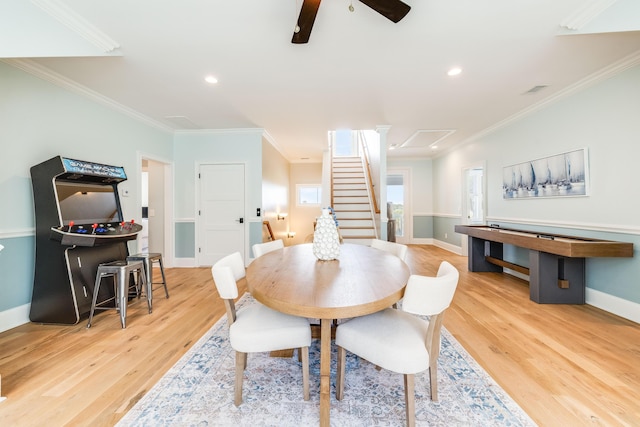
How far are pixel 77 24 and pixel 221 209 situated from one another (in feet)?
9.94

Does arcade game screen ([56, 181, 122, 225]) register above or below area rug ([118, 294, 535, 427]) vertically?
above

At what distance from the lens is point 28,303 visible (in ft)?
8.12

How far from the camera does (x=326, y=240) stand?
1.90 metres

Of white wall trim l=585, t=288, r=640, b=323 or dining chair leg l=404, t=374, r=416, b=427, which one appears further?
white wall trim l=585, t=288, r=640, b=323

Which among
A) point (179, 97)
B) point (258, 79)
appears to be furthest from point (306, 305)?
point (179, 97)

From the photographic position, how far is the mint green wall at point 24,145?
2.29 meters

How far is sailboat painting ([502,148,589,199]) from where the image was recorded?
3006 millimetres

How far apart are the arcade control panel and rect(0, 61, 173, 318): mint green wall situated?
1.26ft

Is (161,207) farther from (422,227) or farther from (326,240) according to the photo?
(422,227)

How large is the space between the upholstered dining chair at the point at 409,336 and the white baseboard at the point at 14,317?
119 inches

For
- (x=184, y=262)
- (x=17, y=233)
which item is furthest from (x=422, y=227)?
(x=17, y=233)

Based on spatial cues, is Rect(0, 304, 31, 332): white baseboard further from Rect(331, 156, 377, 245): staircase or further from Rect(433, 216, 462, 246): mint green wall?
Rect(433, 216, 462, 246): mint green wall

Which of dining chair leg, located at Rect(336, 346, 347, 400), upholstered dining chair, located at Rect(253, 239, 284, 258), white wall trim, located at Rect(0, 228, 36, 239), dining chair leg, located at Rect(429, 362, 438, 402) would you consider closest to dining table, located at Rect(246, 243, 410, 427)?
dining chair leg, located at Rect(336, 346, 347, 400)

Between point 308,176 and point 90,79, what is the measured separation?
5.44m
